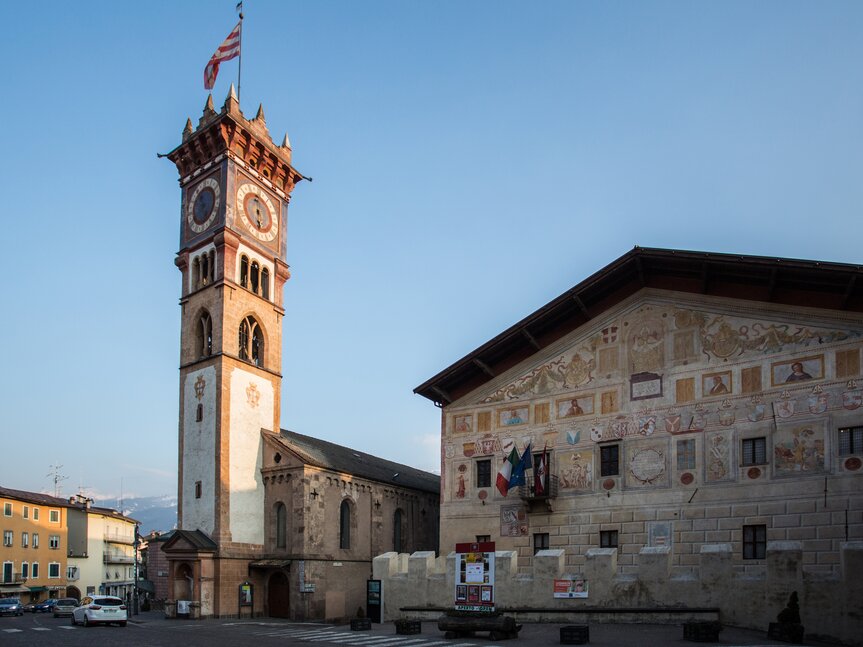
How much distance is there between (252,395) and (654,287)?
961 inches

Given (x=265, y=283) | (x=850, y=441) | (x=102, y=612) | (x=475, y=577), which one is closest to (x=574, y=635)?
(x=475, y=577)

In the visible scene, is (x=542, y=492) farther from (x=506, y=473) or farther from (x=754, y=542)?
(x=754, y=542)

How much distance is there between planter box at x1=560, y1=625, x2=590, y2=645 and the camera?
2244cm

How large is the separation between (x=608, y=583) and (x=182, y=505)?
2535 centimetres

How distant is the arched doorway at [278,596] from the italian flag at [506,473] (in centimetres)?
1622

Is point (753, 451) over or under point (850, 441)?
under

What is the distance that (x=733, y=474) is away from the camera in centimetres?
2788

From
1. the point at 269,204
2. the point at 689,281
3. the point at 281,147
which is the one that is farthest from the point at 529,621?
the point at 281,147

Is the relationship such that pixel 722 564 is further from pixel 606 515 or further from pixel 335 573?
pixel 335 573

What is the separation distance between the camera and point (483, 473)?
34469mm

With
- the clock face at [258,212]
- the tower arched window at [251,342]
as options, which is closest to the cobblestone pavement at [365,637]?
the tower arched window at [251,342]

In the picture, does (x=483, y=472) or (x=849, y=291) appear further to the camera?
(x=483, y=472)

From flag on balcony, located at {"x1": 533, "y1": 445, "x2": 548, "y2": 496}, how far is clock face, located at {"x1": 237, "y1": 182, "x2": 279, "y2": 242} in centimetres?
2457

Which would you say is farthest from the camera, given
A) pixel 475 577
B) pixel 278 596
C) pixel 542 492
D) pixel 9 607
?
pixel 9 607
